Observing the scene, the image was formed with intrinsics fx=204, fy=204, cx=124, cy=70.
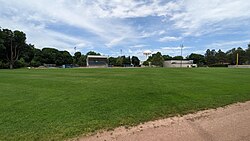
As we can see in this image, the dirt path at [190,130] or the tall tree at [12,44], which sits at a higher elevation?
the tall tree at [12,44]

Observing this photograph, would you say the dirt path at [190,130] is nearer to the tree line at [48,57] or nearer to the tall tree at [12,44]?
the tree line at [48,57]

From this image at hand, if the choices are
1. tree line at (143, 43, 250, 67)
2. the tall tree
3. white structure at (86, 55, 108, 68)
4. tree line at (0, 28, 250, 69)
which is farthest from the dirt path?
white structure at (86, 55, 108, 68)

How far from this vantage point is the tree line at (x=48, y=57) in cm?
7694

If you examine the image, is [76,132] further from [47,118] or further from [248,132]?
[248,132]

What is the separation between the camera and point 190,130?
214 inches

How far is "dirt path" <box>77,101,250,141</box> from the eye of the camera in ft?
16.0

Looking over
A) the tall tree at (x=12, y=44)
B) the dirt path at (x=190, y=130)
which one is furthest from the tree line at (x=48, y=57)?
the dirt path at (x=190, y=130)

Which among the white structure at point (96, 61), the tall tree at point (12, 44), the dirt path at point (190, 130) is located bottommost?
the dirt path at point (190, 130)

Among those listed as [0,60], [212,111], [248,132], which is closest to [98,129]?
[248,132]

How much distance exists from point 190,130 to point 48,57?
375 ft

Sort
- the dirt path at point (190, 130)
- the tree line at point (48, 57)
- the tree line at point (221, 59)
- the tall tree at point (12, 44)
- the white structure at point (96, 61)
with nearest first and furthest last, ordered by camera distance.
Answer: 1. the dirt path at point (190, 130)
2. the tall tree at point (12, 44)
3. the tree line at point (48, 57)
4. the tree line at point (221, 59)
5. the white structure at point (96, 61)

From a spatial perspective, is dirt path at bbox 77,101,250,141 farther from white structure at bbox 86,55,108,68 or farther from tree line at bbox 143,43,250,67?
white structure at bbox 86,55,108,68

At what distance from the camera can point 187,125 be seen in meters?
5.87

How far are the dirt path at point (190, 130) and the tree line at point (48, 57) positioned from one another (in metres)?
78.5
